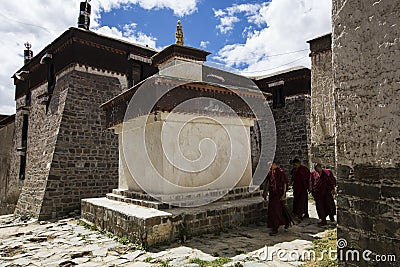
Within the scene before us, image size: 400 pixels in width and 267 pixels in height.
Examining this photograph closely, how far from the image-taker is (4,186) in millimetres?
17141

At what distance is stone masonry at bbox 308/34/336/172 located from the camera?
11.1 m

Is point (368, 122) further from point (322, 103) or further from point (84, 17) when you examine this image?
point (84, 17)

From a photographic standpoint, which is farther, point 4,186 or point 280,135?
point 4,186

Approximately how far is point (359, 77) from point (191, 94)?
4.21m

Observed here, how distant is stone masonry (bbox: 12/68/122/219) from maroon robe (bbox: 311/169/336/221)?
8128 mm

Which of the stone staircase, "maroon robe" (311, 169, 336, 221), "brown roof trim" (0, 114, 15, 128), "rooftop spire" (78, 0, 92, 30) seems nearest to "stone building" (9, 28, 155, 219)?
"rooftop spire" (78, 0, 92, 30)

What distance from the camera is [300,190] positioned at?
727 cm

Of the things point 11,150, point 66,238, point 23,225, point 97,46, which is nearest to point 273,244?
point 66,238

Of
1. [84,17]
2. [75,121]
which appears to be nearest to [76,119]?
[75,121]

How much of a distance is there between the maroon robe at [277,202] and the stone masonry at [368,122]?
10.9 ft

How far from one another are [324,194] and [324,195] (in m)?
0.03

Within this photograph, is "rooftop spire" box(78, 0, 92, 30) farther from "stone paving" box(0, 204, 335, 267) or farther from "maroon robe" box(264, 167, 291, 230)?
"maroon robe" box(264, 167, 291, 230)

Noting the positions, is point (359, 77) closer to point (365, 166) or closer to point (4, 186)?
point (365, 166)

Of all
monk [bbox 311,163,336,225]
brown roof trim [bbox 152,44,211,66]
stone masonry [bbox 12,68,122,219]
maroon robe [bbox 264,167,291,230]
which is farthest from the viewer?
stone masonry [bbox 12,68,122,219]
